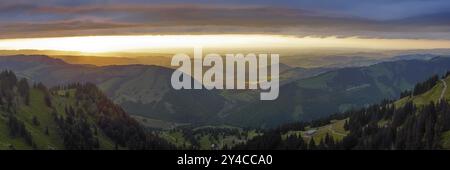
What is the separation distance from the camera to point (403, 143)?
185875 millimetres
